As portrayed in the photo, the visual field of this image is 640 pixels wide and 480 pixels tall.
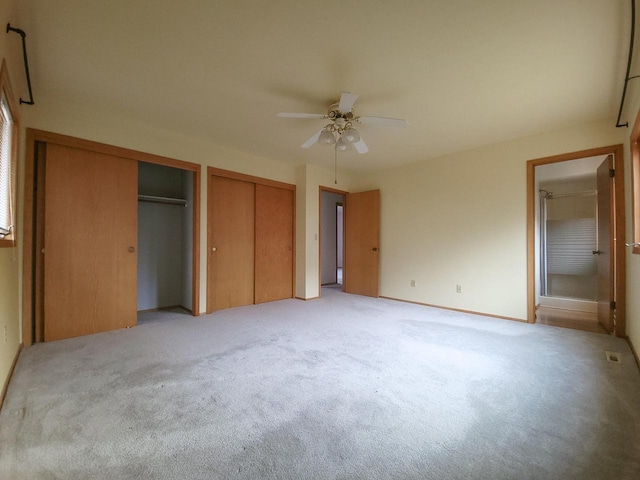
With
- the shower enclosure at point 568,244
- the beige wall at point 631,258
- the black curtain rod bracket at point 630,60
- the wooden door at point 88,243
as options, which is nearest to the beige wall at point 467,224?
the black curtain rod bracket at point 630,60

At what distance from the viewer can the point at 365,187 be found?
5.41 m

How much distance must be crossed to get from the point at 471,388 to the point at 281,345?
63.7 inches

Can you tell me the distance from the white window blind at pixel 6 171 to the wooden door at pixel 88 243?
2.09 feet

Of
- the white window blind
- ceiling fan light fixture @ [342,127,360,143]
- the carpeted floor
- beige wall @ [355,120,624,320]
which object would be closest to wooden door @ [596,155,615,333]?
beige wall @ [355,120,624,320]

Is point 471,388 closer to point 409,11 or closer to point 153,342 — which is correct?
point 409,11

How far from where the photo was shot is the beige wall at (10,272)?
1659mm

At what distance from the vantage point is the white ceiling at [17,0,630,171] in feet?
5.51

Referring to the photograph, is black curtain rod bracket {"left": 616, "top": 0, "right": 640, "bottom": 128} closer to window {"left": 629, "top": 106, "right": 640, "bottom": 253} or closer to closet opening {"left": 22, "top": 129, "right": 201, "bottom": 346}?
window {"left": 629, "top": 106, "right": 640, "bottom": 253}

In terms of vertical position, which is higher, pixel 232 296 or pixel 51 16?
pixel 51 16

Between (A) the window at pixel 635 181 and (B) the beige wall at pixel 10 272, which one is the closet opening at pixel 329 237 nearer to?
(A) the window at pixel 635 181

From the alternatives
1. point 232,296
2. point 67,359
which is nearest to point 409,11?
point 67,359

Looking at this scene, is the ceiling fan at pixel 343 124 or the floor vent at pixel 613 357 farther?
the ceiling fan at pixel 343 124

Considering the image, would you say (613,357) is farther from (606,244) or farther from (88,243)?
(88,243)

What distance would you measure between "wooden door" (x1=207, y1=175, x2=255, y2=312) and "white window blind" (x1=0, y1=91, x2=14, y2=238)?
1940 mm
